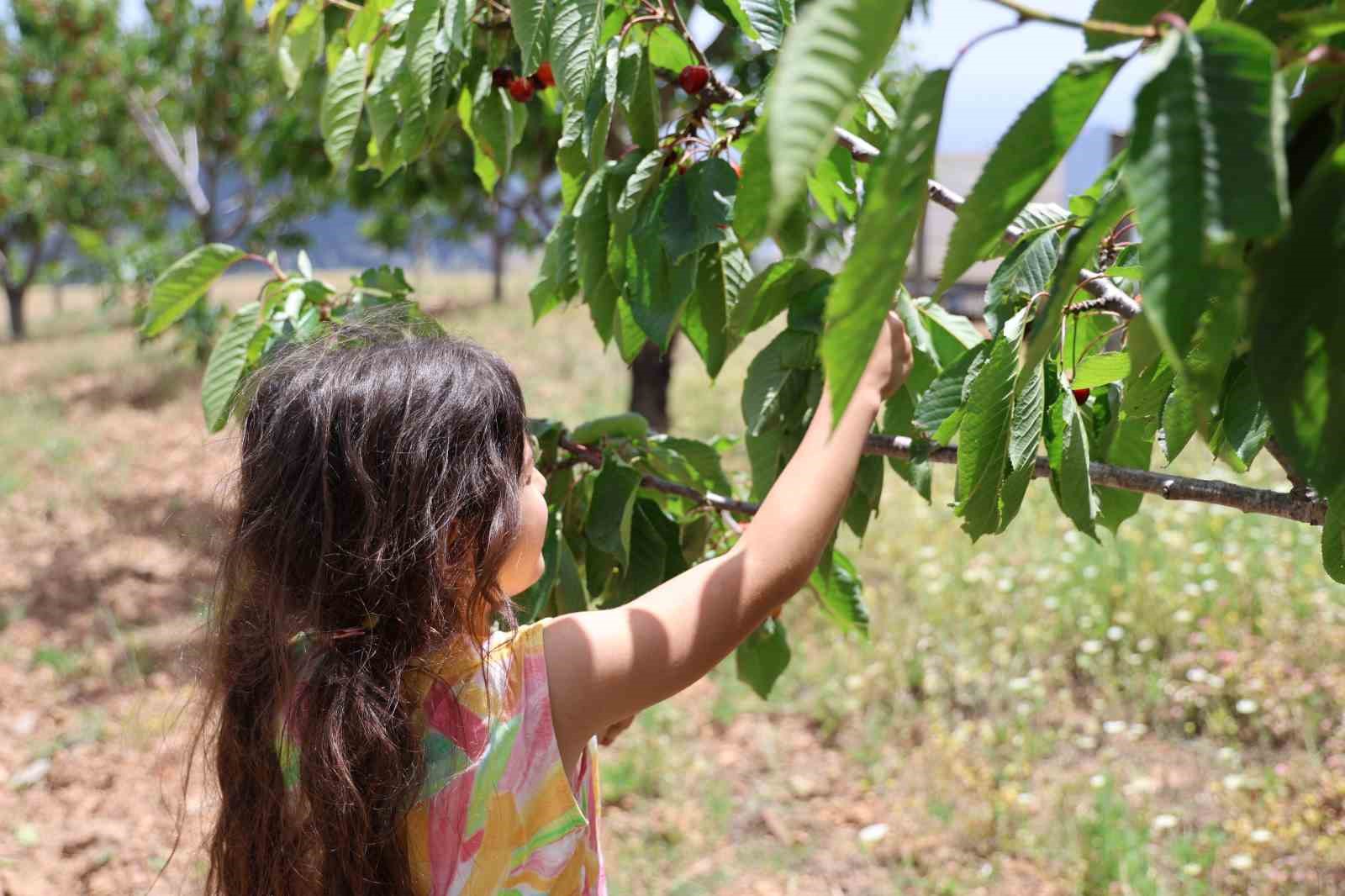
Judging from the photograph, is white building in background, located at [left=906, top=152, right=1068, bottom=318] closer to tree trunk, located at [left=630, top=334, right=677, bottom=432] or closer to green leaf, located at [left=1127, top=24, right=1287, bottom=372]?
green leaf, located at [left=1127, top=24, right=1287, bottom=372]

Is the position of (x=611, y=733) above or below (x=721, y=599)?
below

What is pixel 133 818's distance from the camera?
3.09 m

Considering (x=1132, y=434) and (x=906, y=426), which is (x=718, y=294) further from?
(x=1132, y=434)

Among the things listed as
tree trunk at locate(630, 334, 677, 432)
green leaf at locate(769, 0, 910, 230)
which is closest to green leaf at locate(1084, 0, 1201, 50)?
green leaf at locate(769, 0, 910, 230)

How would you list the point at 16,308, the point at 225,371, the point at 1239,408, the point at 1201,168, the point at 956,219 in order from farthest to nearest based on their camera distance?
the point at 16,308
the point at 225,371
the point at 1239,408
the point at 956,219
the point at 1201,168

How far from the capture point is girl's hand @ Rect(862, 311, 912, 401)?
40.9 inches

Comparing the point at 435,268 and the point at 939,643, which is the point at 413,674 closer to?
the point at 939,643

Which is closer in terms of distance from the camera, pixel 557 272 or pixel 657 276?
pixel 657 276

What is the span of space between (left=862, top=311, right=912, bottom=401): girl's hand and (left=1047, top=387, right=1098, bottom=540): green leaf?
160 millimetres

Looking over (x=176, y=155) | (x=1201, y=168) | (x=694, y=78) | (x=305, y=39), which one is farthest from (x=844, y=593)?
(x=176, y=155)

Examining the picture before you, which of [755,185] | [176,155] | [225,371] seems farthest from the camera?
[176,155]

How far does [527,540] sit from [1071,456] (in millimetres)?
537

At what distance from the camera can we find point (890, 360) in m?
1.07

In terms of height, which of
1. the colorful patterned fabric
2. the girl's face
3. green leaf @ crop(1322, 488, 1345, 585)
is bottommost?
the colorful patterned fabric
